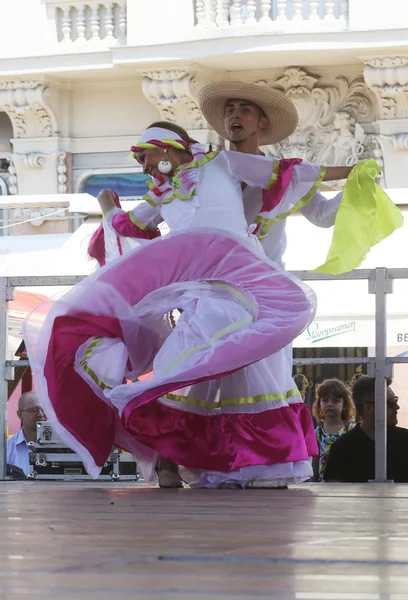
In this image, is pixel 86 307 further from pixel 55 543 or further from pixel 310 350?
pixel 310 350

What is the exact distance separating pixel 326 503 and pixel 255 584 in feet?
7.13

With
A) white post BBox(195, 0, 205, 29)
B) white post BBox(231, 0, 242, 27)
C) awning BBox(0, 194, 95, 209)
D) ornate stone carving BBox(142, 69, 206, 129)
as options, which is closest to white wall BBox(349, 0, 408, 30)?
white post BBox(231, 0, 242, 27)

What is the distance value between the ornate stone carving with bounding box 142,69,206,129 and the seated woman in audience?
8.92 m

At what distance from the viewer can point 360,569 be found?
2102 millimetres

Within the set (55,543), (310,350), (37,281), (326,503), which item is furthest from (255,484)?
(310,350)

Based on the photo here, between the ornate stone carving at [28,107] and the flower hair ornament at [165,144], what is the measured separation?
11006mm

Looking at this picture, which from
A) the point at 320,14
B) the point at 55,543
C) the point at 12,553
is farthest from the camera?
the point at 320,14

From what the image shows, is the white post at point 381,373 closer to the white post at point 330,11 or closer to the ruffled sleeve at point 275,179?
the ruffled sleeve at point 275,179

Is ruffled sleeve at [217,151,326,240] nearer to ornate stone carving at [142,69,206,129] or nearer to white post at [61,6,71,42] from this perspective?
ornate stone carving at [142,69,206,129]

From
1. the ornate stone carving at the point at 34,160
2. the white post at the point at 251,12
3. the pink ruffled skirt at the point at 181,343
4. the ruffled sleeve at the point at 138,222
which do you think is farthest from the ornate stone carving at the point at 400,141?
the pink ruffled skirt at the point at 181,343

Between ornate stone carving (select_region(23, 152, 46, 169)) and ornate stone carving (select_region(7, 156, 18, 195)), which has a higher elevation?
ornate stone carving (select_region(23, 152, 46, 169))

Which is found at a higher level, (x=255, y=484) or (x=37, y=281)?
(x=37, y=281)

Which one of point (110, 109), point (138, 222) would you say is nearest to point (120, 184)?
point (110, 109)

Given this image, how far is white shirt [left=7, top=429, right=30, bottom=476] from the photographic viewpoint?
748 cm
